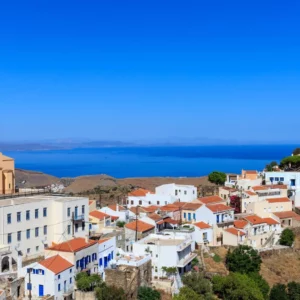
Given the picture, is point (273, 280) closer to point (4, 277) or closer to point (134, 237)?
point (134, 237)

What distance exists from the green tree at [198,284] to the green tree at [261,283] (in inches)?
136

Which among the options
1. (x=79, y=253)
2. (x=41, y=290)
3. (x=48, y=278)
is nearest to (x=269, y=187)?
(x=79, y=253)

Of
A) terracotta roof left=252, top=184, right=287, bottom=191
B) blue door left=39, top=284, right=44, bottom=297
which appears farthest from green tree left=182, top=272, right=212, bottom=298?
terracotta roof left=252, top=184, right=287, bottom=191

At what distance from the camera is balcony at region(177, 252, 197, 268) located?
29297mm

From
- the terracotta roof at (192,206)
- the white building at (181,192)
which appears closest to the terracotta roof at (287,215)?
the terracotta roof at (192,206)

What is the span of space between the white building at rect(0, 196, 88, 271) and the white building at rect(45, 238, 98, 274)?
103 inches

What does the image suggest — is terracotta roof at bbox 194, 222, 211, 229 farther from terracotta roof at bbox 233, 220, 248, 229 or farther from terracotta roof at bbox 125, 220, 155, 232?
terracotta roof at bbox 125, 220, 155, 232

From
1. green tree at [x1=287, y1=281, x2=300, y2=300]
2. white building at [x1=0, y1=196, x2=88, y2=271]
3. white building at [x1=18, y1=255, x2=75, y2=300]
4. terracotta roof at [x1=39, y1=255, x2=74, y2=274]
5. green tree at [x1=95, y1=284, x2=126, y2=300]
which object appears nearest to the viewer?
white building at [x1=18, y1=255, x2=75, y2=300]

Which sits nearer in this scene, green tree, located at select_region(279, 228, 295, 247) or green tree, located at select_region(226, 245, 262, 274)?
green tree, located at select_region(226, 245, 262, 274)

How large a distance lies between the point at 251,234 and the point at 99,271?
14282 millimetres

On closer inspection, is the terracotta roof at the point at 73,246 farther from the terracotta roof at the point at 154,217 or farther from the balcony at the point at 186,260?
the terracotta roof at the point at 154,217

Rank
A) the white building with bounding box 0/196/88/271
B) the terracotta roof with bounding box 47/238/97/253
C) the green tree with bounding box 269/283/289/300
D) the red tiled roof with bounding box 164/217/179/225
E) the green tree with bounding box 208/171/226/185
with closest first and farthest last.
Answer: the terracotta roof with bounding box 47/238/97/253
the white building with bounding box 0/196/88/271
the green tree with bounding box 269/283/289/300
the red tiled roof with bounding box 164/217/179/225
the green tree with bounding box 208/171/226/185

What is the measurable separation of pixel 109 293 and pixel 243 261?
10.8 metres

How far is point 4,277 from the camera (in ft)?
82.2
